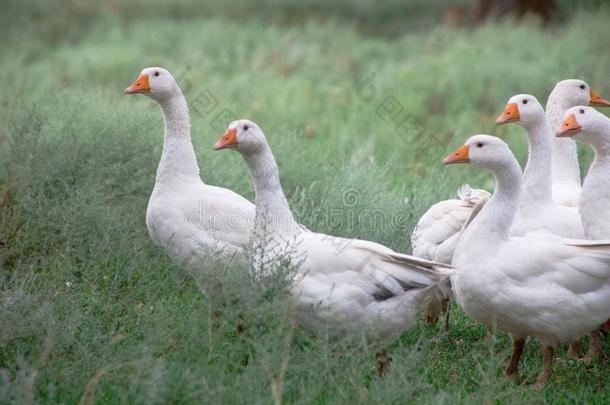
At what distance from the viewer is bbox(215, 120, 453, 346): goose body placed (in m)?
4.64

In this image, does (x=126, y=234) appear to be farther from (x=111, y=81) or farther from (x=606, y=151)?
(x=111, y=81)

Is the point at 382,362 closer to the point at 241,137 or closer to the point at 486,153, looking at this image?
the point at 486,153

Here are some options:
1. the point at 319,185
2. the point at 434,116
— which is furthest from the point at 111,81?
the point at 319,185

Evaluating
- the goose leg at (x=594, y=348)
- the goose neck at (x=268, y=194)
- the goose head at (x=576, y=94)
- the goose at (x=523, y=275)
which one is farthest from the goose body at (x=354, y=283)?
the goose head at (x=576, y=94)

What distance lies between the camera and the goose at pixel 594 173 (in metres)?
5.16

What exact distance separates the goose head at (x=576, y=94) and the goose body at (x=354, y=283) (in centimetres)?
228

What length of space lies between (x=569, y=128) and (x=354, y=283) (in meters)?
1.66

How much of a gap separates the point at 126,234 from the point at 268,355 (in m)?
2.11

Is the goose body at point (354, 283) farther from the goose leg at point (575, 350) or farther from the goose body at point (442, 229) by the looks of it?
the goose leg at point (575, 350)

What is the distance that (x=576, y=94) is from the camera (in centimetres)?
639

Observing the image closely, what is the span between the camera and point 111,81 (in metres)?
12.3

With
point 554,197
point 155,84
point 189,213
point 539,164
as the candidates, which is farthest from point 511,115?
point 155,84

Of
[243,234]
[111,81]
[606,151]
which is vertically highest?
[606,151]

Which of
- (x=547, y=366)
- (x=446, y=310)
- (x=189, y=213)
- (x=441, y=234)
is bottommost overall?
(x=446, y=310)
